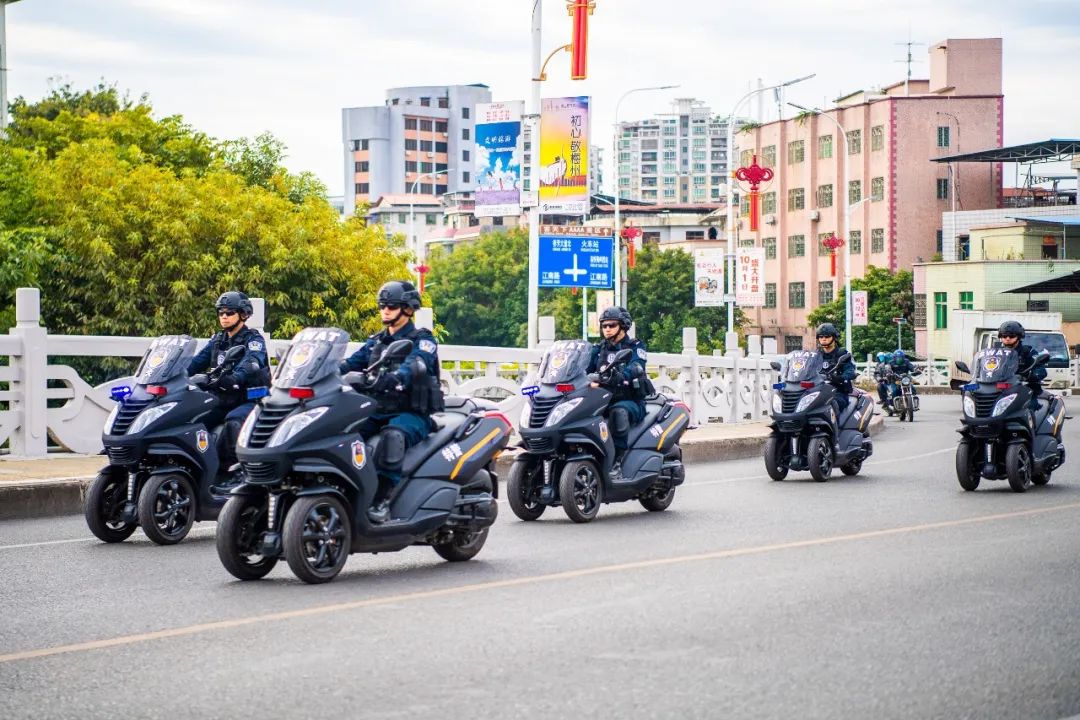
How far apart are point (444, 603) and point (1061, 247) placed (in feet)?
238

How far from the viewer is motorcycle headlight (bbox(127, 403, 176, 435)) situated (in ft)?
38.3

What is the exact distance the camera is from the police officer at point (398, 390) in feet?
33.1

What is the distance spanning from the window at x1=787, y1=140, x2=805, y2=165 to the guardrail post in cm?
8701

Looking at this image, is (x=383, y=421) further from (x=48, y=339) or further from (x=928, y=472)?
(x=928, y=472)

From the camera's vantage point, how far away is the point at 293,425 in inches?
372

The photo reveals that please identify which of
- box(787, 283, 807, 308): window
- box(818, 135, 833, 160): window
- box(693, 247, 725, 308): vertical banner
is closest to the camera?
box(693, 247, 725, 308): vertical banner

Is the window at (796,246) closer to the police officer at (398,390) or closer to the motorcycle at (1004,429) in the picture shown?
the motorcycle at (1004,429)

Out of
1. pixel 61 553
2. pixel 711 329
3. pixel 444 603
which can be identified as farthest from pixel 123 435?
pixel 711 329

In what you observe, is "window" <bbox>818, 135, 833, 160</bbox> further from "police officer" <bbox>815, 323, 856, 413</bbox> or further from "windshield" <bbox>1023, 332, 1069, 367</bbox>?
"police officer" <bbox>815, 323, 856, 413</bbox>

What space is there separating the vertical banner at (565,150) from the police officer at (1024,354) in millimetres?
12727

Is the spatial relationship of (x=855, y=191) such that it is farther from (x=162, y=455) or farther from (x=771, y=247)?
(x=162, y=455)

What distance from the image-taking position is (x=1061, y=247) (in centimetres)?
7681

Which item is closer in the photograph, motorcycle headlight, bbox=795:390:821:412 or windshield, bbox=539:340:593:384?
windshield, bbox=539:340:593:384

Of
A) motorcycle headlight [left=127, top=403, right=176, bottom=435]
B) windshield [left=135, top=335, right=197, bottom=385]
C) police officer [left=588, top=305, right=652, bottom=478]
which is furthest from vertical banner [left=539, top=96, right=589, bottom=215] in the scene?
motorcycle headlight [left=127, top=403, right=176, bottom=435]
